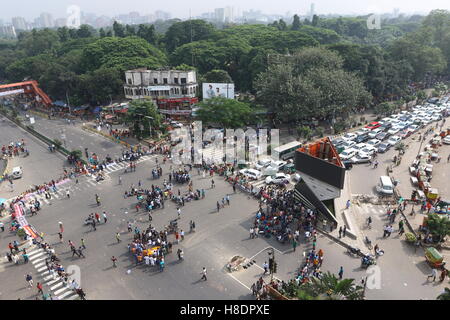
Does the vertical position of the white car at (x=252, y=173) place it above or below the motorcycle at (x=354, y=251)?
above

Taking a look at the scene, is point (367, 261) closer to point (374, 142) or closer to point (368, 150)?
point (368, 150)

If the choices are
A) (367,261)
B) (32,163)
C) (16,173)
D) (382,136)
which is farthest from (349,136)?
(16,173)

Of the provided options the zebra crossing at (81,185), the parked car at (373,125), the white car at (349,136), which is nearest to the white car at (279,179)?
the white car at (349,136)

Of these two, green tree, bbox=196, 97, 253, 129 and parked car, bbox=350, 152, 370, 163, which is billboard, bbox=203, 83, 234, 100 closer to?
green tree, bbox=196, 97, 253, 129

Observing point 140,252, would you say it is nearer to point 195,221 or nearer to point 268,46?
point 195,221

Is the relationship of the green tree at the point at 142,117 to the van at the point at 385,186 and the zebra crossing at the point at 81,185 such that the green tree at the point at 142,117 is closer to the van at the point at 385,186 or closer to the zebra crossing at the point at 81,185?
the zebra crossing at the point at 81,185

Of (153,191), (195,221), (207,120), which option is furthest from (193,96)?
(195,221)
